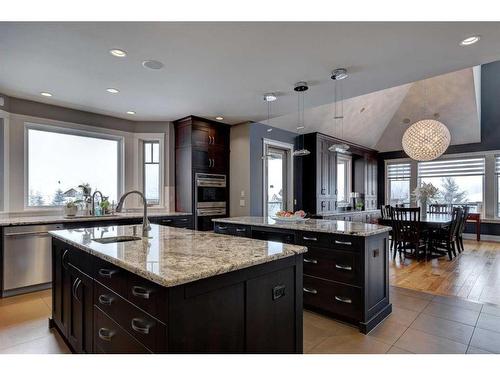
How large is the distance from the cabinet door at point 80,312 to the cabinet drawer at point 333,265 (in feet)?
6.34

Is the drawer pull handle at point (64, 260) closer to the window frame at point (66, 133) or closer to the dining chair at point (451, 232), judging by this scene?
the window frame at point (66, 133)

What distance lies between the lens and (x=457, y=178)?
7699mm

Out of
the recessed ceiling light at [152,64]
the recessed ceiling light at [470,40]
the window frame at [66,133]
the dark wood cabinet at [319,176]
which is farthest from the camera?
the dark wood cabinet at [319,176]

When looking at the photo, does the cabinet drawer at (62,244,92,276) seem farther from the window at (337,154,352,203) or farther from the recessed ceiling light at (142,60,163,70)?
the window at (337,154,352,203)

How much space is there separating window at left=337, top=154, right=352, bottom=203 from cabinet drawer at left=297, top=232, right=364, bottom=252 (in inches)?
203

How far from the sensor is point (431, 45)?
97.3 inches

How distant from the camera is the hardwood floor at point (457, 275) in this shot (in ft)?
11.5

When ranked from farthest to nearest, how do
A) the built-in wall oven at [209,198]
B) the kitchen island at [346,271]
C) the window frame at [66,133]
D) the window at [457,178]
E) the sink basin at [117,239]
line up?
1. the window at [457,178]
2. the built-in wall oven at [209,198]
3. the window frame at [66,133]
4. the kitchen island at [346,271]
5. the sink basin at [117,239]

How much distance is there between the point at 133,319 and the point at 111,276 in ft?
1.07

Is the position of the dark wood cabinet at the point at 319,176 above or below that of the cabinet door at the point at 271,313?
above

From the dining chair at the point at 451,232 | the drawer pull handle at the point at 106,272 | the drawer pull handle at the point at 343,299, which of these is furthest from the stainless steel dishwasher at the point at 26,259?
the dining chair at the point at 451,232

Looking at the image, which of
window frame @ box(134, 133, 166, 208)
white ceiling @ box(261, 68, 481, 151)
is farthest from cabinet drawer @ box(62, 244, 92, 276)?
white ceiling @ box(261, 68, 481, 151)

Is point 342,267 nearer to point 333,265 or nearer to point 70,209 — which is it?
point 333,265

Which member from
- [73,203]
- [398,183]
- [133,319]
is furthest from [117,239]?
[398,183]
